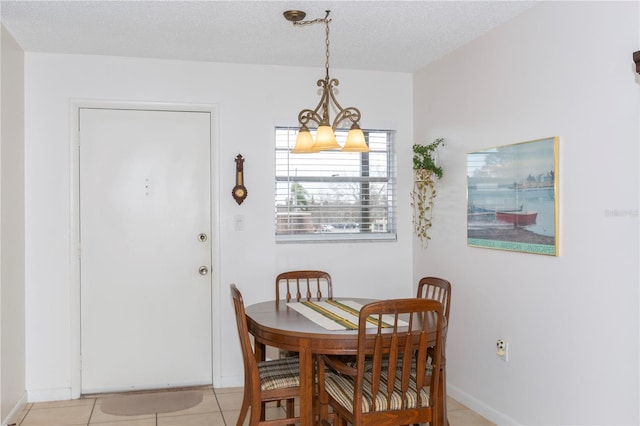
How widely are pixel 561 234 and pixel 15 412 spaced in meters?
3.43

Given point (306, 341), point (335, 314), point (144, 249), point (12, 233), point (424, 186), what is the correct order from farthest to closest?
1. point (424, 186)
2. point (144, 249)
3. point (12, 233)
4. point (335, 314)
5. point (306, 341)

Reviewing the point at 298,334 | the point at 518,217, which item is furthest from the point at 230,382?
the point at 518,217

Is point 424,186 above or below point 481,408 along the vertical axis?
→ above

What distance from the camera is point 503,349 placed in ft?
10.9

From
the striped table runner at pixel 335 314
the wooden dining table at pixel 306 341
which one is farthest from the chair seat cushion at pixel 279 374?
the striped table runner at pixel 335 314

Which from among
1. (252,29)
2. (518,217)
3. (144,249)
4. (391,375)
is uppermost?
(252,29)

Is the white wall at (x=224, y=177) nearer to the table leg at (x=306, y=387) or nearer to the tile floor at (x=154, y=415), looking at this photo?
the tile floor at (x=154, y=415)

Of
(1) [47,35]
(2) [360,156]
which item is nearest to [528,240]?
(2) [360,156]

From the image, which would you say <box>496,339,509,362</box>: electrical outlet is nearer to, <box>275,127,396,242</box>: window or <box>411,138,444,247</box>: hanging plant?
<box>411,138,444,247</box>: hanging plant

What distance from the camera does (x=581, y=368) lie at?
8.99ft

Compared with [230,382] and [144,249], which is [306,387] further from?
[144,249]

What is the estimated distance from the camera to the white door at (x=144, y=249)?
399 cm

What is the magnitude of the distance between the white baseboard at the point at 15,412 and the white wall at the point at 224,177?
0.10 meters

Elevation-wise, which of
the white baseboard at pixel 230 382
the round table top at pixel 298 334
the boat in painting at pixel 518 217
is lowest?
the white baseboard at pixel 230 382
